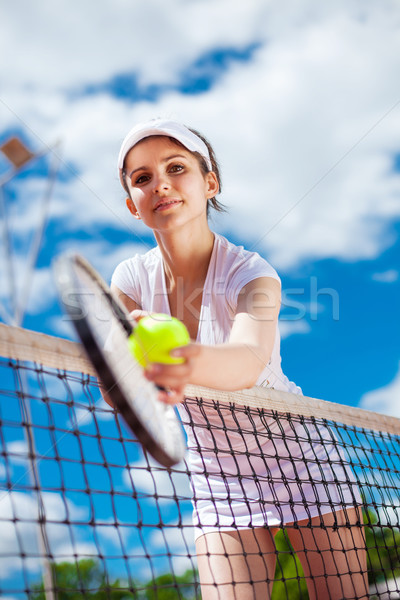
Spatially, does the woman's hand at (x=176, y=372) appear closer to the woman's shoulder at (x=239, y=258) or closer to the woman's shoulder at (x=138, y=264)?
the woman's shoulder at (x=239, y=258)

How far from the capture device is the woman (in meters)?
2.91

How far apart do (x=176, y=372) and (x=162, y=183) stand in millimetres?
1448

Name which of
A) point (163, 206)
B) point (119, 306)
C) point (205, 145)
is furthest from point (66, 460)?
point (205, 145)

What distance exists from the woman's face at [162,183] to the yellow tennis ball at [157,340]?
1080 millimetres

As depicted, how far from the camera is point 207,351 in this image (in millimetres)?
1798

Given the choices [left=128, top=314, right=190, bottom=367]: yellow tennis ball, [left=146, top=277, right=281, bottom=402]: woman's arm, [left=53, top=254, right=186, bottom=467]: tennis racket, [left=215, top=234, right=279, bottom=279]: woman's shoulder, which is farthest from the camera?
[left=215, top=234, right=279, bottom=279]: woman's shoulder

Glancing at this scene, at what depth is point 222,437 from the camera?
3221mm

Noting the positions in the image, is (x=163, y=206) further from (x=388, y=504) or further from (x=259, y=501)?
(x=388, y=504)

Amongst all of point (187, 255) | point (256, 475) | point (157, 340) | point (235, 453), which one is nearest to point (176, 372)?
point (157, 340)

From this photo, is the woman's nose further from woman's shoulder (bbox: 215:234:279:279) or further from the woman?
woman's shoulder (bbox: 215:234:279:279)

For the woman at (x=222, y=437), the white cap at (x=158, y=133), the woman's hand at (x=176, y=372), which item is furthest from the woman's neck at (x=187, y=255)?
the woman's hand at (x=176, y=372)

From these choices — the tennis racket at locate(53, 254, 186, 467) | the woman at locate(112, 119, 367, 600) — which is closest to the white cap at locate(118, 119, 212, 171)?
the woman at locate(112, 119, 367, 600)

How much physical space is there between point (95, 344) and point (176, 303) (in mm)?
1624

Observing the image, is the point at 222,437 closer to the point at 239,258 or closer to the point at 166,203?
the point at 239,258
